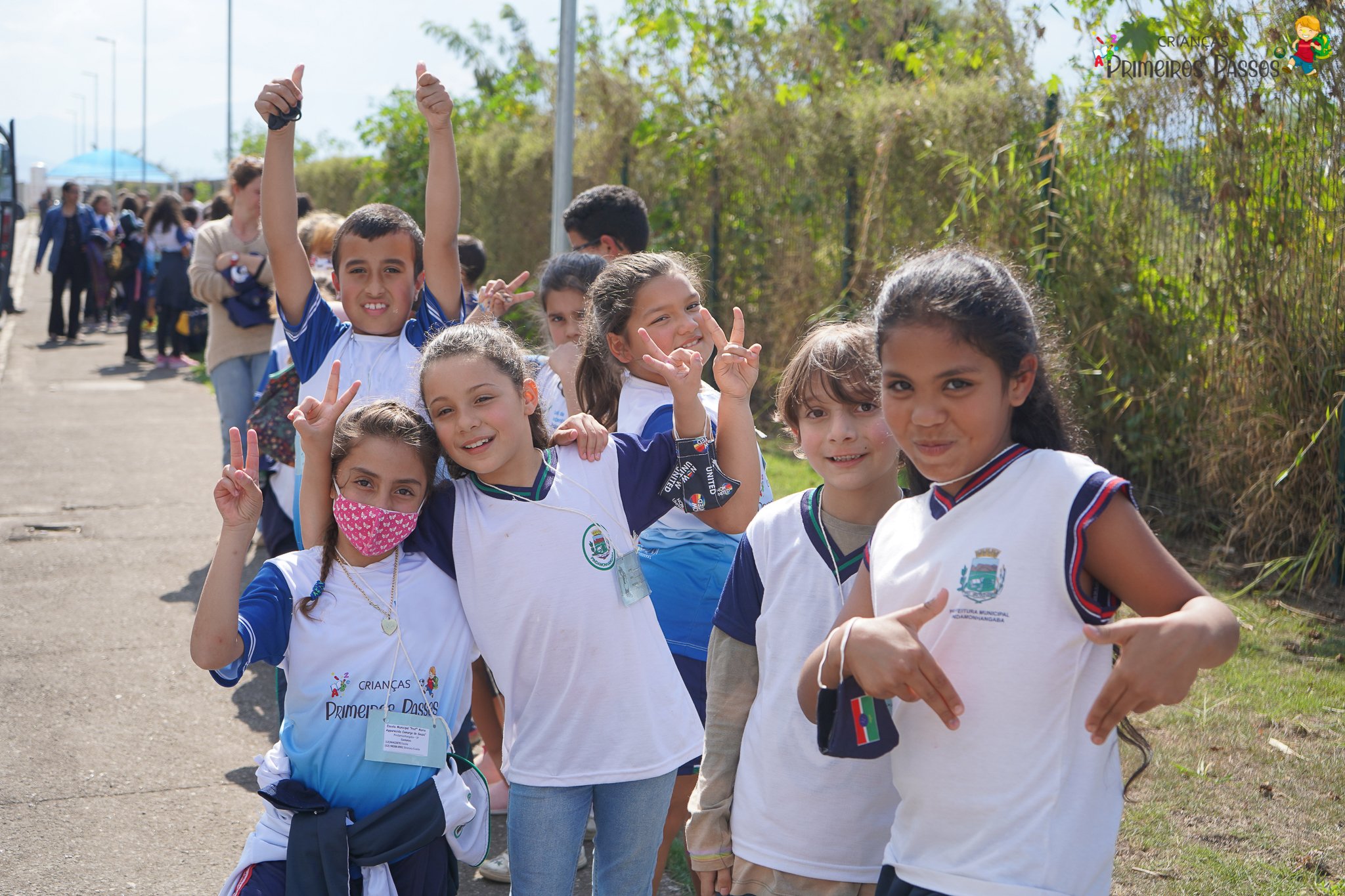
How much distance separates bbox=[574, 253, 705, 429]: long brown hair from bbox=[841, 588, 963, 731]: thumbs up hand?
63.9 inches

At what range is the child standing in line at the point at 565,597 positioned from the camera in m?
2.54

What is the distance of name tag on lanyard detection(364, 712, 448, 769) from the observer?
2510mm

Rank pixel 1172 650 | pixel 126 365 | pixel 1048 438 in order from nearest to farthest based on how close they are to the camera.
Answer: pixel 1172 650 → pixel 1048 438 → pixel 126 365

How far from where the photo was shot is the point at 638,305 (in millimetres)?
3229

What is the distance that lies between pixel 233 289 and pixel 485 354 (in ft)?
14.7

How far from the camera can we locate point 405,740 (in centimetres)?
253

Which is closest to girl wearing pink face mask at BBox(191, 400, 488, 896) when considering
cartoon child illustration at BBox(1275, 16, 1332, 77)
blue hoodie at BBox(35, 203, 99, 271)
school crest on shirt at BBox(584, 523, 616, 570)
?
school crest on shirt at BBox(584, 523, 616, 570)

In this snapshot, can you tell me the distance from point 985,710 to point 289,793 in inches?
58.6

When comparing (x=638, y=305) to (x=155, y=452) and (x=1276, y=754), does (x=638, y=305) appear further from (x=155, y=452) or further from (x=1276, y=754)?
(x=155, y=452)

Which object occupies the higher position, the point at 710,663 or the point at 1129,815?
the point at 710,663

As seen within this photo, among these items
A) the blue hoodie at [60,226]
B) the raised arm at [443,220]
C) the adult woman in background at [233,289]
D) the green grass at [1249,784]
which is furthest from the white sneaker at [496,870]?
the blue hoodie at [60,226]

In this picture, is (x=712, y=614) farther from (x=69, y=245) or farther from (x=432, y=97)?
(x=69, y=245)

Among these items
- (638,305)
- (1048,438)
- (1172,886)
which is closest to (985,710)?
(1048,438)

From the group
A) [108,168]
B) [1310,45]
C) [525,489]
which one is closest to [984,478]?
[525,489]
